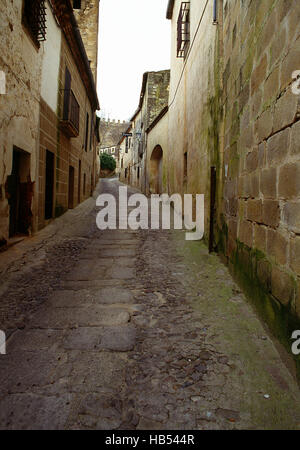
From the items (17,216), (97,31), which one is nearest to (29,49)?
(17,216)

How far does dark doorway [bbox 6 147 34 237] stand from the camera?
16.8ft

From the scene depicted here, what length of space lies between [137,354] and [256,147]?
75.5 inches

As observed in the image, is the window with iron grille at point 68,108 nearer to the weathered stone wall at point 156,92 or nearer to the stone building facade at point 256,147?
the stone building facade at point 256,147

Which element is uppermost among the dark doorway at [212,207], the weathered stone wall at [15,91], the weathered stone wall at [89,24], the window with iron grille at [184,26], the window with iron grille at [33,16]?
the weathered stone wall at [89,24]

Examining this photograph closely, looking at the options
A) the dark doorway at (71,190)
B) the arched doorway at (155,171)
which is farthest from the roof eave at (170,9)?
the dark doorway at (71,190)

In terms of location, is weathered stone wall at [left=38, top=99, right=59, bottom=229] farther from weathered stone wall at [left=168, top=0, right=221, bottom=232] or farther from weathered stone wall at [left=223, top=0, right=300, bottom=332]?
weathered stone wall at [left=223, top=0, right=300, bottom=332]

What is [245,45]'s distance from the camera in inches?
113

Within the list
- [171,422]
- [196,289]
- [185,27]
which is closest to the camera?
[171,422]

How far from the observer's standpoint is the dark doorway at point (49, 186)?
669cm

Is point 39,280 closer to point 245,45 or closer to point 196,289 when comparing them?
point 196,289

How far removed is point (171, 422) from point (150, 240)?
3924mm

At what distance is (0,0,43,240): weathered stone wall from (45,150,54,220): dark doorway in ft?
4.82

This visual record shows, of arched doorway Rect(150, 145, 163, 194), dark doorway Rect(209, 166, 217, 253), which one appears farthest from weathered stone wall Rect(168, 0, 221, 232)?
arched doorway Rect(150, 145, 163, 194)

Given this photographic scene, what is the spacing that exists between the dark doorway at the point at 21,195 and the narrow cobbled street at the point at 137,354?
1.85 metres
